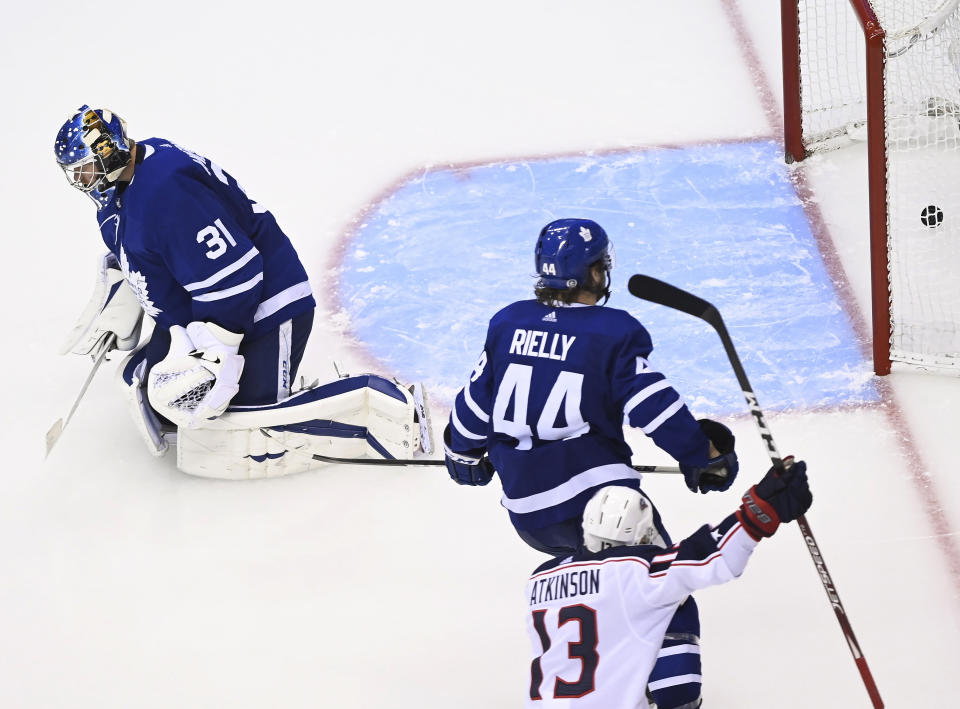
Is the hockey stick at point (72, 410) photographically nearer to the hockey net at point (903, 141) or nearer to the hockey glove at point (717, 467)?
the hockey glove at point (717, 467)

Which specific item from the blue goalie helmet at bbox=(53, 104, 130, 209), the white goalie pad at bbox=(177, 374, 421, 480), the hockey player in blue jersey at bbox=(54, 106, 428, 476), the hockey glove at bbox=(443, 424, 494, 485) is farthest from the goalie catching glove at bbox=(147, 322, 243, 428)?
the hockey glove at bbox=(443, 424, 494, 485)

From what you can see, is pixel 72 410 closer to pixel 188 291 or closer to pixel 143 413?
pixel 143 413

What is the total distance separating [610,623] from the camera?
232 centimetres

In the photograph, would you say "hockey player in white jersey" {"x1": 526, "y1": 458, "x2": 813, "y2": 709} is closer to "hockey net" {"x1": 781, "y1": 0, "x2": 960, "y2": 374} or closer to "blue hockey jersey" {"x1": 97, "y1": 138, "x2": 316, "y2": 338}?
"blue hockey jersey" {"x1": 97, "y1": 138, "x2": 316, "y2": 338}

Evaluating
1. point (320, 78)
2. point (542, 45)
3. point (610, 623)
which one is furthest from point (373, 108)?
point (610, 623)

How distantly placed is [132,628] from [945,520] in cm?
202

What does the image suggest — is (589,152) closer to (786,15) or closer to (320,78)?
(786,15)

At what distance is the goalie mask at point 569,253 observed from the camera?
2.60 m

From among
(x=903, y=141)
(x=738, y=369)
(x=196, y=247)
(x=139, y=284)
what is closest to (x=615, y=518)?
(x=738, y=369)

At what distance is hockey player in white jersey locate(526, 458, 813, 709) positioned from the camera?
223 centimetres

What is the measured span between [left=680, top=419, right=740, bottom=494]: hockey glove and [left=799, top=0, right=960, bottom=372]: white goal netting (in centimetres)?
128

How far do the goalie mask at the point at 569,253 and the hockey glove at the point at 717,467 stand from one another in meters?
0.39

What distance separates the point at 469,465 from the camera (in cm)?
Result: 292

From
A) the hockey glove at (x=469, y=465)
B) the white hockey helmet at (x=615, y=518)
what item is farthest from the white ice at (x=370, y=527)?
the white hockey helmet at (x=615, y=518)
